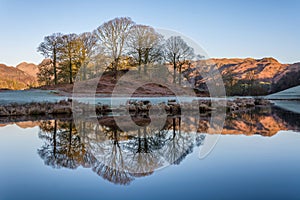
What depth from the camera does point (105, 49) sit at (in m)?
20.7

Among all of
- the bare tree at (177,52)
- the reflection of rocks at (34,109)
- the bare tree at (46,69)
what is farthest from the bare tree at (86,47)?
the reflection of rocks at (34,109)

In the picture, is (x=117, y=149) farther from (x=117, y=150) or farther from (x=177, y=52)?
(x=177, y=52)

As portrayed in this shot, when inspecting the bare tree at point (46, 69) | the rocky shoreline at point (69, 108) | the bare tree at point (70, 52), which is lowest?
the rocky shoreline at point (69, 108)

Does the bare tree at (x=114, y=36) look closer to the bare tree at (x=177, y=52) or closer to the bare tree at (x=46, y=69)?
the bare tree at (x=177, y=52)

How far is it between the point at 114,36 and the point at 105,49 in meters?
1.35

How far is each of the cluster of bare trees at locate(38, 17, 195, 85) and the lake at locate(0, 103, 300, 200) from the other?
1692cm

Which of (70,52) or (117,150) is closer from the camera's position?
(117,150)

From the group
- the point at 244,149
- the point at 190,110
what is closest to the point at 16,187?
the point at 244,149

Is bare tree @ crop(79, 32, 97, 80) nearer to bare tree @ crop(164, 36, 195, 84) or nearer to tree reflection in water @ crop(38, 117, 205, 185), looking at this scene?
bare tree @ crop(164, 36, 195, 84)

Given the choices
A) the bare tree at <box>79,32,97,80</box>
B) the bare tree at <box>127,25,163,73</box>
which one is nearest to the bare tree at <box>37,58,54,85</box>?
the bare tree at <box>79,32,97,80</box>

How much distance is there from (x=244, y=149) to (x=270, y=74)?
381 ft

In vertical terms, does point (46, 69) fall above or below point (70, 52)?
below

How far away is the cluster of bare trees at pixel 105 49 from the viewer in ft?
68.1

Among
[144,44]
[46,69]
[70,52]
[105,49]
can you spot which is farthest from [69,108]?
[46,69]
